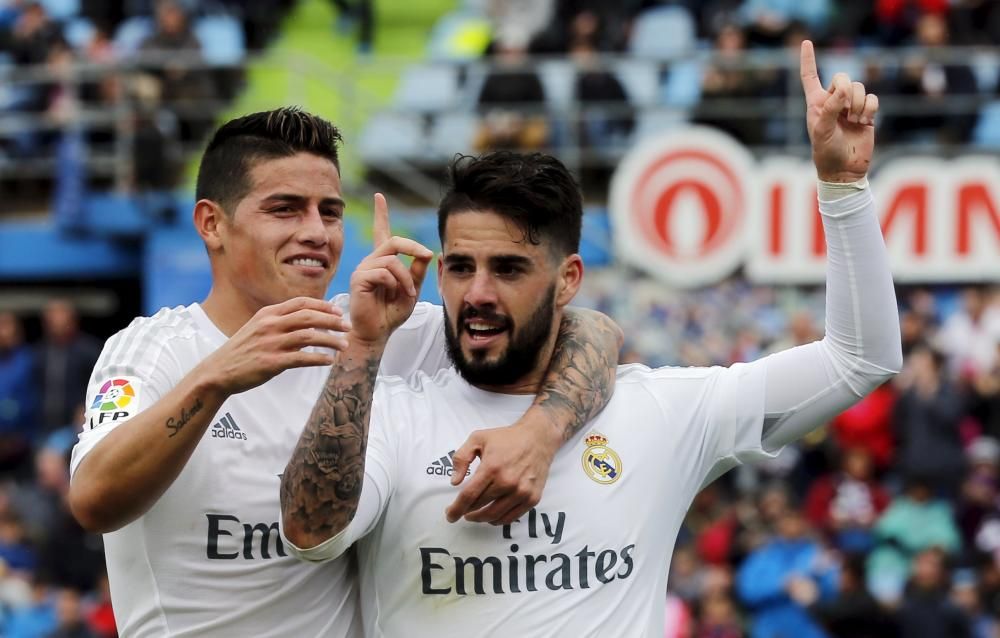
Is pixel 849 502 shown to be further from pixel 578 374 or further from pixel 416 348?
pixel 578 374

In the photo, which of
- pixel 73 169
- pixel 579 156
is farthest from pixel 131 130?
pixel 579 156

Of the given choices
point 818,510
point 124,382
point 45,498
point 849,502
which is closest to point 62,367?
point 45,498

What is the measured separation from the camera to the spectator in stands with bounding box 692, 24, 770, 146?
13742 mm

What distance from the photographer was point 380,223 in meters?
4.08

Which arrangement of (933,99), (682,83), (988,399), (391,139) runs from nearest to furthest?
1. (988,399)
2. (933,99)
3. (682,83)
4. (391,139)

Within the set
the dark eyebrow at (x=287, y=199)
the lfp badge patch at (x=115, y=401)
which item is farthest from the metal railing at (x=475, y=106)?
the lfp badge patch at (x=115, y=401)

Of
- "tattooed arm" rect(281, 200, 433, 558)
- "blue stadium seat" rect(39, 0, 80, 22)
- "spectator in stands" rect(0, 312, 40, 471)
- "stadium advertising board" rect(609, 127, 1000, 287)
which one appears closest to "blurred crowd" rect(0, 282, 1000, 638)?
"stadium advertising board" rect(609, 127, 1000, 287)

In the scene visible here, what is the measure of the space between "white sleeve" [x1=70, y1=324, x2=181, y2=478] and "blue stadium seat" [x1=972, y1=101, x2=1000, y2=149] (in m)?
10.7

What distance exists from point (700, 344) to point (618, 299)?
84cm

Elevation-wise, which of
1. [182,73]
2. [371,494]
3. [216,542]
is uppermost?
[182,73]

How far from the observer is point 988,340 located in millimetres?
12141

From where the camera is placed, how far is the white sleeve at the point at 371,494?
3836 millimetres

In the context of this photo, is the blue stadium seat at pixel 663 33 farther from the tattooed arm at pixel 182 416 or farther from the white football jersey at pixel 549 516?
the tattooed arm at pixel 182 416

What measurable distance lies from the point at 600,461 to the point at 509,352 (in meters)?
0.36
